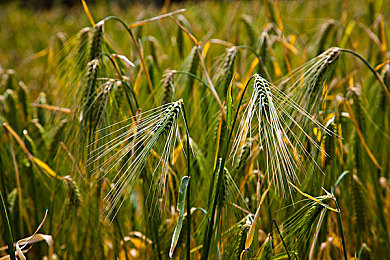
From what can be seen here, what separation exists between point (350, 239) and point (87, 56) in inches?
30.4

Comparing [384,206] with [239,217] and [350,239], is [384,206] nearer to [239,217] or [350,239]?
[350,239]

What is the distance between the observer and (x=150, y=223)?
2.93 ft

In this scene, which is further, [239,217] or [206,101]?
[206,101]

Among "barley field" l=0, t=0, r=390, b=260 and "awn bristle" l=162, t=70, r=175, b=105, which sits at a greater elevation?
"awn bristle" l=162, t=70, r=175, b=105

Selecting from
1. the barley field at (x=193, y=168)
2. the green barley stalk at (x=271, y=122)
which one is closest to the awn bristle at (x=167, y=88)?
the barley field at (x=193, y=168)

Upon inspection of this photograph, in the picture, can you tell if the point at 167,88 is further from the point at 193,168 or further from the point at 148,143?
the point at 148,143

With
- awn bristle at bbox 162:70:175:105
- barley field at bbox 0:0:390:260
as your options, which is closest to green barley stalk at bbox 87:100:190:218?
barley field at bbox 0:0:390:260

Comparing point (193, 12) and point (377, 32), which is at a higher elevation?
point (193, 12)

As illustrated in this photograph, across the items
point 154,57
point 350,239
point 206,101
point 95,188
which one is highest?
point 154,57

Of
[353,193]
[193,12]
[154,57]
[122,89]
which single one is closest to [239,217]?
[353,193]

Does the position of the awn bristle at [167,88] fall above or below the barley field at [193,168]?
above

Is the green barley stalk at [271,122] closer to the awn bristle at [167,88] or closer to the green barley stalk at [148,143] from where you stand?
the green barley stalk at [148,143]

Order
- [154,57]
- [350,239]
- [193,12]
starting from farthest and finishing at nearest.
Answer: [193,12]
[154,57]
[350,239]

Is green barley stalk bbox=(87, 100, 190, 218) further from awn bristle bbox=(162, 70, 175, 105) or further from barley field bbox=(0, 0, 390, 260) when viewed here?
awn bristle bbox=(162, 70, 175, 105)
